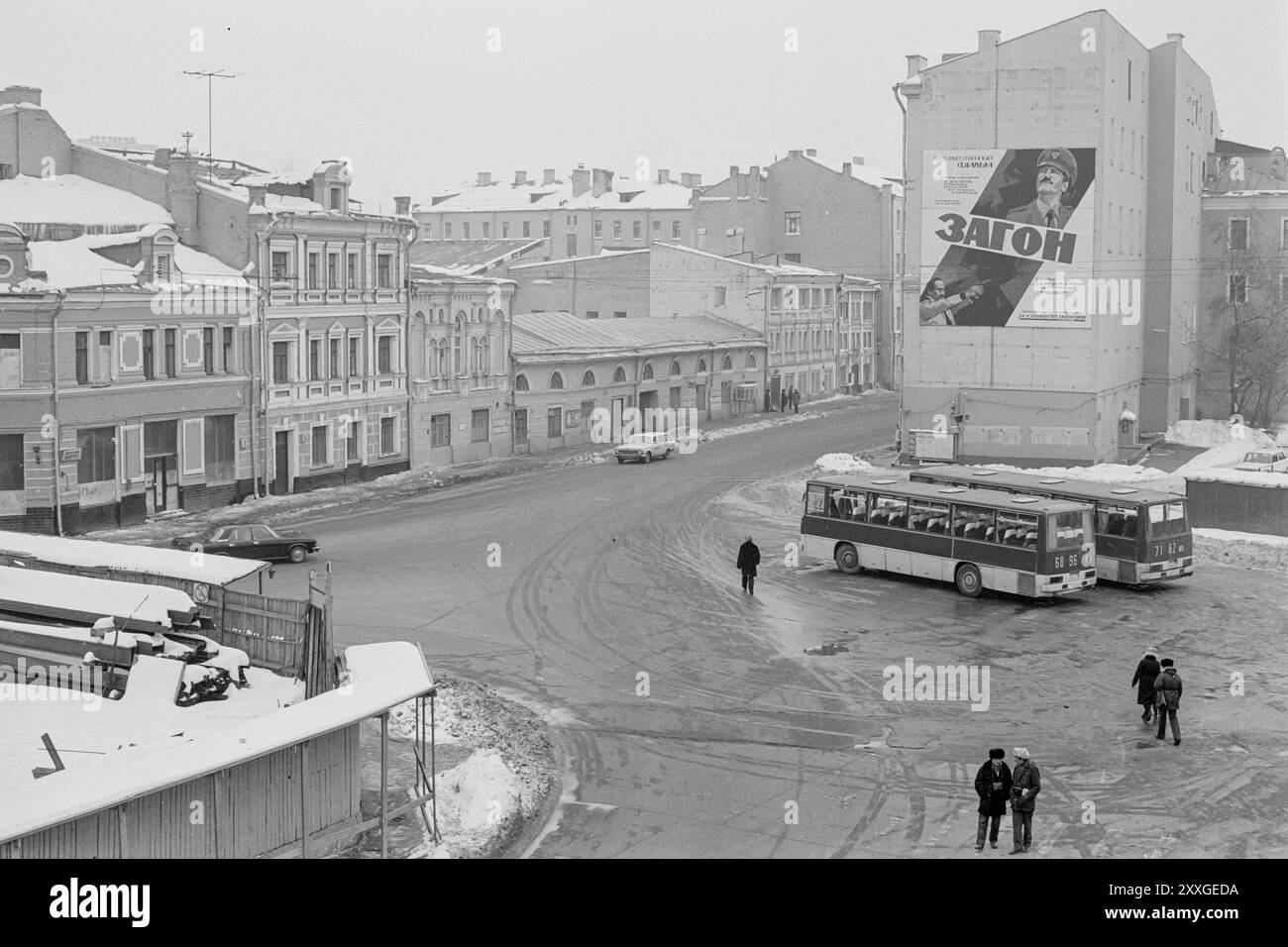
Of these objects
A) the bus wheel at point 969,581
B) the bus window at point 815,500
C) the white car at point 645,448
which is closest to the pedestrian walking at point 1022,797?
the bus wheel at point 969,581

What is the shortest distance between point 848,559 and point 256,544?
43.8ft

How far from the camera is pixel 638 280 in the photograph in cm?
8038

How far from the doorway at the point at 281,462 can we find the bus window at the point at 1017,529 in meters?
23.0

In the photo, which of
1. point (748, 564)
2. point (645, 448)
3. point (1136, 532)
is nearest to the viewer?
point (748, 564)

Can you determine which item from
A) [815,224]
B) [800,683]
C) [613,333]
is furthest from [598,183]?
[800,683]

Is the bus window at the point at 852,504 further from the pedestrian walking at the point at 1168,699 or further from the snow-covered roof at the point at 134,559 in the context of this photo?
the snow-covered roof at the point at 134,559

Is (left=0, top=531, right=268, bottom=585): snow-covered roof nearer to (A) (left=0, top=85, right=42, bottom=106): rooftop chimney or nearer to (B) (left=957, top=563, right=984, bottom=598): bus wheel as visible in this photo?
(B) (left=957, top=563, right=984, bottom=598): bus wheel

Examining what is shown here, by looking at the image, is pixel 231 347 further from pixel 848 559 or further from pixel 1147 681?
pixel 1147 681

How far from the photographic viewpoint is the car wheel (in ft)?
116

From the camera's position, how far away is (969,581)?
32.7 metres

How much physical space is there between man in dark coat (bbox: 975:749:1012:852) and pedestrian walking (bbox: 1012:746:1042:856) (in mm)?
107

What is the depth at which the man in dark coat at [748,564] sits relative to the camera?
3234cm
